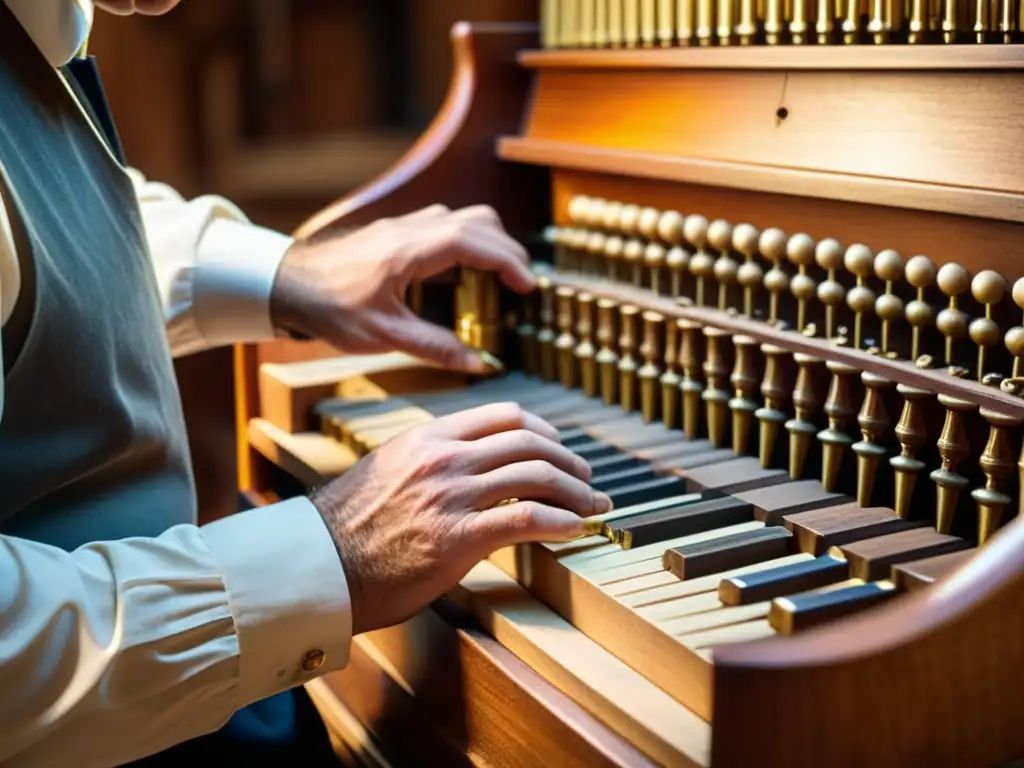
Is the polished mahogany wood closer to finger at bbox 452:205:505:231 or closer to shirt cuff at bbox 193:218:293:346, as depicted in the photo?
finger at bbox 452:205:505:231

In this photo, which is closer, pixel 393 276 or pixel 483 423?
pixel 483 423

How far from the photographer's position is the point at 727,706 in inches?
29.2

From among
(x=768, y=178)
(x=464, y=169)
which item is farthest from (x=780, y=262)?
(x=464, y=169)

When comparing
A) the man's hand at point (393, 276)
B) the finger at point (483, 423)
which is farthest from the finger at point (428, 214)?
the finger at point (483, 423)

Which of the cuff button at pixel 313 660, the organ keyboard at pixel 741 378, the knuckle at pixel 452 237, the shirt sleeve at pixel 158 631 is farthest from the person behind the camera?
the knuckle at pixel 452 237

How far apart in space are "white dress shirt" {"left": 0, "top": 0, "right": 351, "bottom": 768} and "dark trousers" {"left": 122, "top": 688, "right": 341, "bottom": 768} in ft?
0.80

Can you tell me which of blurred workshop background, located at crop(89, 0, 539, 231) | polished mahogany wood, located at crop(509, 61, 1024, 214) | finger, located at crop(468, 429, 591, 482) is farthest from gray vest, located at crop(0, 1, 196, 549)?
blurred workshop background, located at crop(89, 0, 539, 231)

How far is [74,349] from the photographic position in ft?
3.67

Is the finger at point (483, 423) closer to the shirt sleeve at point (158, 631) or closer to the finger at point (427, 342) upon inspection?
the shirt sleeve at point (158, 631)

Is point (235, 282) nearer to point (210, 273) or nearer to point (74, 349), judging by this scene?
point (210, 273)

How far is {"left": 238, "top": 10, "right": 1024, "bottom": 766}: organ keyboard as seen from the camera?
0.79 m

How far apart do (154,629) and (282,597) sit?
101 mm

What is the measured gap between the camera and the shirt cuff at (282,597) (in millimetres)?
1010

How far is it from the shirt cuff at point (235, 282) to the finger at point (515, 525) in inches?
25.0
